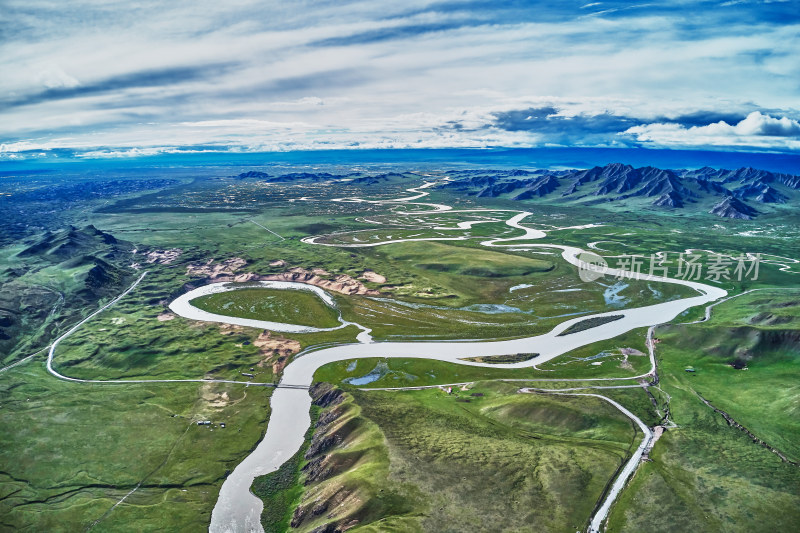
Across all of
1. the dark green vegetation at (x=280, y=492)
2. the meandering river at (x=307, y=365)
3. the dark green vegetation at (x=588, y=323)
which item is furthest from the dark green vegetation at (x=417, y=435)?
the dark green vegetation at (x=588, y=323)

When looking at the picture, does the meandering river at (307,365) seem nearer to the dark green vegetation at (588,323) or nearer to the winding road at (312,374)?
the winding road at (312,374)

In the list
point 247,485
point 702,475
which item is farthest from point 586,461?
point 247,485

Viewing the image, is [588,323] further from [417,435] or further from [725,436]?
[417,435]

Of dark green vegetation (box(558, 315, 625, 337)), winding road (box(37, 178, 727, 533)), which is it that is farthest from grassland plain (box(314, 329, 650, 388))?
dark green vegetation (box(558, 315, 625, 337))

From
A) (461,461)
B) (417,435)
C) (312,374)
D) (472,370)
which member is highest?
(461,461)

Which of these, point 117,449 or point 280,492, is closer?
point 280,492

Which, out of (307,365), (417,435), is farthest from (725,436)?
(307,365)

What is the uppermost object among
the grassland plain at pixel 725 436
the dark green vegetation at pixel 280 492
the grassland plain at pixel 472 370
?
the grassland plain at pixel 725 436

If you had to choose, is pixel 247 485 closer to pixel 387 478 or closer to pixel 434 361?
pixel 387 478
